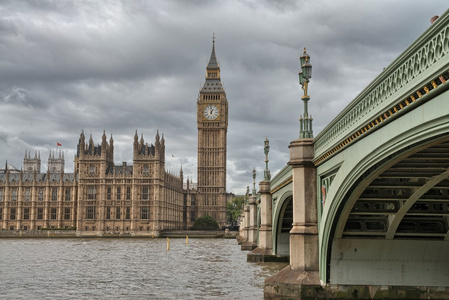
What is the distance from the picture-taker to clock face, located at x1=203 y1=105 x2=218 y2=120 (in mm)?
153625

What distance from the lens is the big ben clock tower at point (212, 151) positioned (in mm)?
149750

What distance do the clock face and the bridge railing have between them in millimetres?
137616

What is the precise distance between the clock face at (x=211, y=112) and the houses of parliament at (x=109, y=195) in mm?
9879

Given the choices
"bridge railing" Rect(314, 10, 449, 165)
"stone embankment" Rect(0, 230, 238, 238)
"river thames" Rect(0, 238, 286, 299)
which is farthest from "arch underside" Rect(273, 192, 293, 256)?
"stone embankment" Rect(0, 230, 238, 238)

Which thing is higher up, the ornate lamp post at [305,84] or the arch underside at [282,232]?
the ornate lamp post at [305,84]

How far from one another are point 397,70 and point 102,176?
12481cm

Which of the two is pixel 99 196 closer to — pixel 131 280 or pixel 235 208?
pixel 235 208

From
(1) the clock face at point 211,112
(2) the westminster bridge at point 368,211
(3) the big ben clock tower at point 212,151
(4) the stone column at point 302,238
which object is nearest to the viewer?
(2) the westminster bridge at point 368,211

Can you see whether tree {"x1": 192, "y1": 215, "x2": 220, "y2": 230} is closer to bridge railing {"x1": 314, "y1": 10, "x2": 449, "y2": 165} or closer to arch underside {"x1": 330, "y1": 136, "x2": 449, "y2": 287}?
arch underside {"x1": 330, "y1": 136, "x2": 449, "y2": 287}

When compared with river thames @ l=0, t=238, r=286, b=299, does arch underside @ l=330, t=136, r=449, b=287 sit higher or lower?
higher

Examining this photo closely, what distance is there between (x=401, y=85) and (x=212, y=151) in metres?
142

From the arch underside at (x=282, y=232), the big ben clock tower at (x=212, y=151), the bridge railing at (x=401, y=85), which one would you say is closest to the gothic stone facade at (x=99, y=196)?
the big ben clock tower at (x=212, y=151)

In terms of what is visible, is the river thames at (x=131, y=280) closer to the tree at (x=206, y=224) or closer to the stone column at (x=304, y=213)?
the stone column at (x=304, y=213)

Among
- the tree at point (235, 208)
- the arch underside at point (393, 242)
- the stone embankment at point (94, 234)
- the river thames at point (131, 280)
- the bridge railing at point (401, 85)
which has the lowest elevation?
the river thames at point (131, 280)
